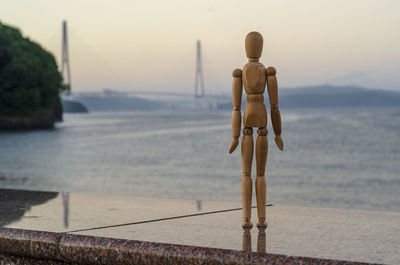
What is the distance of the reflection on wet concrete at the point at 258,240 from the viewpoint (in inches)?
157

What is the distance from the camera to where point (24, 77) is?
64.1 m

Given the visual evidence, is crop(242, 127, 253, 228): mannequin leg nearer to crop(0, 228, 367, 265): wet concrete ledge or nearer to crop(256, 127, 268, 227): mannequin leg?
crop(256, 127, 268, 227): mannequin leg

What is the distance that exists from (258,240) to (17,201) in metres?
3.11

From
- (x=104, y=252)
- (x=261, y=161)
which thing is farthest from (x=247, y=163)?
(x=104, y=252)

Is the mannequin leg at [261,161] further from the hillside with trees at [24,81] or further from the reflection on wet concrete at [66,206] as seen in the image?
the hillside with trees at [24,81]

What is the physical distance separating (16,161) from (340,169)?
77.5ft

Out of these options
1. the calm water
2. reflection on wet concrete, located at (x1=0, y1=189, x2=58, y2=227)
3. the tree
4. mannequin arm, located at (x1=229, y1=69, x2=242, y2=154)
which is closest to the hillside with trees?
the tree

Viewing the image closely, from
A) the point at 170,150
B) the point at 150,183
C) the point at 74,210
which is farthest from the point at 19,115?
the point at 74,210

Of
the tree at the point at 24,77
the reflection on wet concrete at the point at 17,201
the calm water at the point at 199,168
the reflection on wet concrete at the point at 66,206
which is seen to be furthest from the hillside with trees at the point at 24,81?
the reflection on wet concrete at the point at 66,206

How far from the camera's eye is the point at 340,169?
142 feet

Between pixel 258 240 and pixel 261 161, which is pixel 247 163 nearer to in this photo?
pixel 261 161

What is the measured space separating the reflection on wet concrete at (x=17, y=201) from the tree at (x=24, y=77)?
191ft

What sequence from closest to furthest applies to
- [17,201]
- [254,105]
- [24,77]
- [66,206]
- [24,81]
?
[254,105] < [66,206] < [17,201] < [24,77] < [24,81]

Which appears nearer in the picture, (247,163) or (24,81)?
(247,163)
